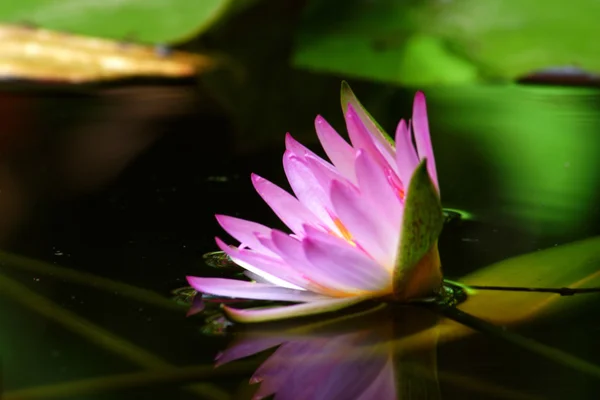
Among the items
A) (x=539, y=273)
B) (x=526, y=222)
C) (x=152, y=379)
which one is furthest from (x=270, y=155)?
(x=152, y=379)

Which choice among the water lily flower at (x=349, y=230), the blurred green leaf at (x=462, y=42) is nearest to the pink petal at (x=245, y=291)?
the water lily flower at (x=349, y=230)

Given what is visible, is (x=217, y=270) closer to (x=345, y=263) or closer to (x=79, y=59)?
(x=345, y=263)

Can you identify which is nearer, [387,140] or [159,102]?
[387,140]

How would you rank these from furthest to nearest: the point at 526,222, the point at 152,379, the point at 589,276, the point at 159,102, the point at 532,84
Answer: the point at 532,84
the point at 159,102
the point at 526,222
the point at 589,276
the point at 152,379

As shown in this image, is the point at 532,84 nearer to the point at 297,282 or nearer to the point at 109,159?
the point at 109,159

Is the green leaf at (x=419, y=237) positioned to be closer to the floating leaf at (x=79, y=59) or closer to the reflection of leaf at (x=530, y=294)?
the reflection of leaf at (x=530, y=294)

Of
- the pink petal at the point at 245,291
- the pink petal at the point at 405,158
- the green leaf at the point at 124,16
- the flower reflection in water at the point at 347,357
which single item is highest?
the green leaf at the point at 124,16

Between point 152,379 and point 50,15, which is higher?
point 50,15

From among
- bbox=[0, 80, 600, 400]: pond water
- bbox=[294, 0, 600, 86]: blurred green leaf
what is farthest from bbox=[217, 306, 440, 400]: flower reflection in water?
bbox=[294, 0, 600, 86]: blurred green leaf
